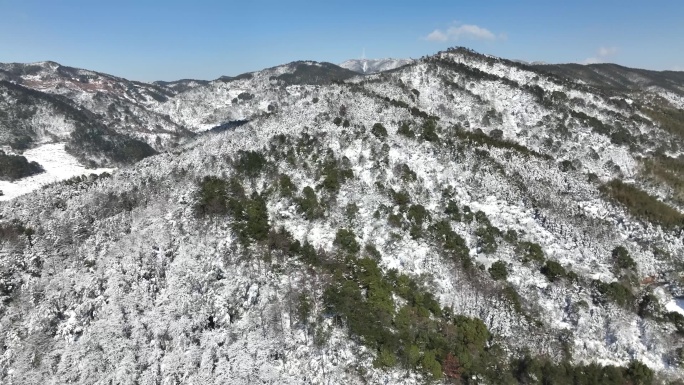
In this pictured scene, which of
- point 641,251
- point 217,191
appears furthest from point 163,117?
point 641,251

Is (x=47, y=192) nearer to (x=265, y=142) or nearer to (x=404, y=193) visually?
(x=265, y=142)

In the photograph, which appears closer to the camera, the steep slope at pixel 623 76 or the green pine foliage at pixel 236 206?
the green pine foliage at pixel 236 206

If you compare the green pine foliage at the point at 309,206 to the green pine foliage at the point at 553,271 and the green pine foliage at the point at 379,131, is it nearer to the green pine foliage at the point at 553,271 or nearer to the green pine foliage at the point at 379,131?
the green pine foliage at the point at 379,131

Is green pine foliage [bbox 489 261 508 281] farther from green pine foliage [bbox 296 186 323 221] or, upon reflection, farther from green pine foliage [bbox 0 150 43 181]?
green pine foliage [bbox 0 150 43 181]

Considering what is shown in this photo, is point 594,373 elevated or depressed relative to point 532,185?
depressed

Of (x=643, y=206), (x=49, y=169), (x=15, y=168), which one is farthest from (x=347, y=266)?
(x=49, y=169)

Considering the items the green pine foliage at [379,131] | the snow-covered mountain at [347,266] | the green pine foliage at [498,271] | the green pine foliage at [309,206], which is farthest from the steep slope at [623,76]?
the green pine foliage at [309,206]
